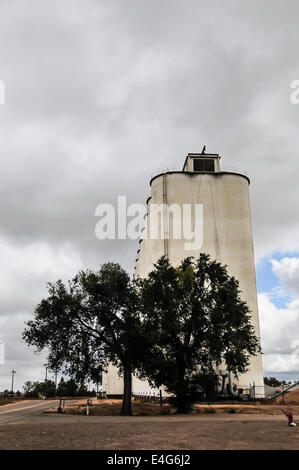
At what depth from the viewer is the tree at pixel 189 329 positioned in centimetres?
3366

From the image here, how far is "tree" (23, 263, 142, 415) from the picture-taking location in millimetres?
37094

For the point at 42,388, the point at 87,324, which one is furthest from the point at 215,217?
the point at 42,388

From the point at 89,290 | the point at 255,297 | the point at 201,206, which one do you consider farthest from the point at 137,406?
the point at 201,206

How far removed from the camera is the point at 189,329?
34.2 metres

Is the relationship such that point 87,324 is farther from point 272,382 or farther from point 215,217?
point 272,382

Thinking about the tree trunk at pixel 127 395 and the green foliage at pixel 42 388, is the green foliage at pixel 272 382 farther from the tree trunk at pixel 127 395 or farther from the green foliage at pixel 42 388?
the tree trunk at pixel 127 395

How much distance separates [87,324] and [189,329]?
28.9 feet

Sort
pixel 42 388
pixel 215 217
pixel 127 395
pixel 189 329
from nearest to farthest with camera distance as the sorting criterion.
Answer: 1. pixel 189 329
2. pixel 127 395
3. pixel 215 217
4. pixel 42 388

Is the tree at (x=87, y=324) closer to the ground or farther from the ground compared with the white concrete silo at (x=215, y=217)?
closer to the ground

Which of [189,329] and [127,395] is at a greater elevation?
[189,329]

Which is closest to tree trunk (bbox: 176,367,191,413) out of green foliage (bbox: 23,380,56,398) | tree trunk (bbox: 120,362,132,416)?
tree trunk (bbox: 120,362,132,416)

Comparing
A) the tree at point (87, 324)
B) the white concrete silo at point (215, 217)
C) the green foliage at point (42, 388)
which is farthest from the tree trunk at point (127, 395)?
the green foliage at point (42, 388)

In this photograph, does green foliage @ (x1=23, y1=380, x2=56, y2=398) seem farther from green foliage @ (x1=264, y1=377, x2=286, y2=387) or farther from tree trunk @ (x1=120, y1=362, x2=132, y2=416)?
tree trunk @ (x1=120, y1=362, x2=132, y2=416)

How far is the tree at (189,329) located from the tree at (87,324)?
2471mm
